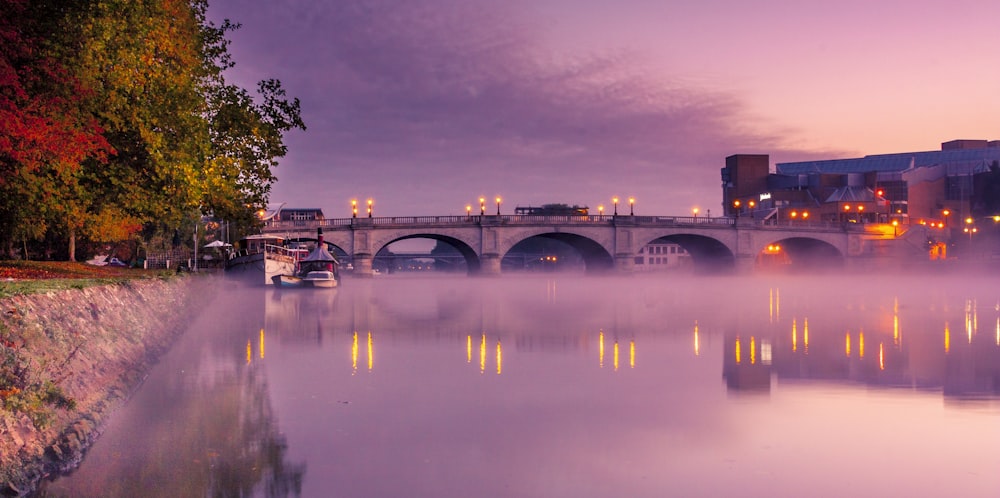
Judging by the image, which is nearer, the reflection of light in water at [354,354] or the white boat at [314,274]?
the reflection of light in water at [354,354]

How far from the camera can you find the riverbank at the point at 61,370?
9055 mm

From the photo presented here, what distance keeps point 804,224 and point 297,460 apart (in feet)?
393

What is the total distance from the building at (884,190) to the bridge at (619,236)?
13.6 meters

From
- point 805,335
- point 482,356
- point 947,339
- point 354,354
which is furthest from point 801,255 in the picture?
point 354,354

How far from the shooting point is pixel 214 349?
23.3 metres

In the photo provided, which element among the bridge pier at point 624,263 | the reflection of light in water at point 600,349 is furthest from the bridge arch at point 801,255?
the reflection of light in water at point 600,349

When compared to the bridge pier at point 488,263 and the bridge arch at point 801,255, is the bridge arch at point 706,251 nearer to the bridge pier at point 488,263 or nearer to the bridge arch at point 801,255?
the bridge arch at point 801,255

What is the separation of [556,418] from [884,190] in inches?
6107

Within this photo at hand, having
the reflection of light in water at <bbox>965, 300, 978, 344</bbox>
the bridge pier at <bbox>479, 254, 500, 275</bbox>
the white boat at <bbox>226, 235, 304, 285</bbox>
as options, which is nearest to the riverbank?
the reflection of light in water at <bbox>965, 300, 978, 344</bbox>

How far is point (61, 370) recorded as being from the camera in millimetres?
11859

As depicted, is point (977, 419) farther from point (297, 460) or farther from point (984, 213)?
point (984, 213)

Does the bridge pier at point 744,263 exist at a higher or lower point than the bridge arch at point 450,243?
lower

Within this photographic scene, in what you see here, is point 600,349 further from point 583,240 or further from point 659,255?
point 659,255

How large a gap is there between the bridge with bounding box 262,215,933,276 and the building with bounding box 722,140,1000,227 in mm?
13620
